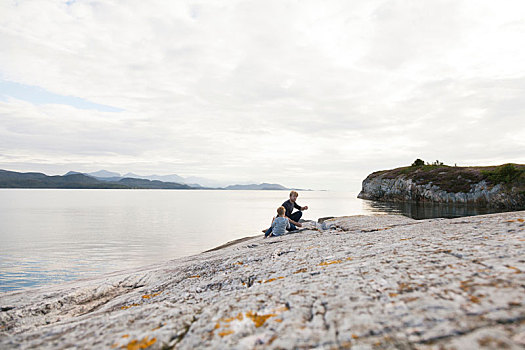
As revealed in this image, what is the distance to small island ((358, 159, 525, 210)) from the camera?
4625 centimetres

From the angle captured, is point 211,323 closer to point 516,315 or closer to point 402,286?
point 402,286

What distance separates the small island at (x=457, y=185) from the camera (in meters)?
46.2

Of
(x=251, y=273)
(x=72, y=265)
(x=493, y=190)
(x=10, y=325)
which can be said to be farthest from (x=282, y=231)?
(x=493, y=190)

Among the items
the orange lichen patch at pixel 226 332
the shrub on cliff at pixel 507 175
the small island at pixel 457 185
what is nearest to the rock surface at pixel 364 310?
the orange lichen patch at pixel 226 332

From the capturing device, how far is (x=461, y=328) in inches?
113

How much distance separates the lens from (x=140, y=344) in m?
3.48

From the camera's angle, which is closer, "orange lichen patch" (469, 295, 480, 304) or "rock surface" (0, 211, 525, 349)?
"rock surface" (0, 211, 525, 349)

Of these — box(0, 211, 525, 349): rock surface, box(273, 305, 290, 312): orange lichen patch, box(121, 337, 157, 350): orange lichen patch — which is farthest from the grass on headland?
box(121, 337, 157, 350): orange lichen patch

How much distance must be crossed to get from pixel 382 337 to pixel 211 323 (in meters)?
2.23

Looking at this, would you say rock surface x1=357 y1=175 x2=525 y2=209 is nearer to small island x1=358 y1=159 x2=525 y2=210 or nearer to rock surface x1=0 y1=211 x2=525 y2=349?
small island x1=358 y1=159 x2=525 y2=210

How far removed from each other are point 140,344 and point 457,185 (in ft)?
221

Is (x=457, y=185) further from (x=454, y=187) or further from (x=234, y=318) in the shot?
(x=234, y=318)

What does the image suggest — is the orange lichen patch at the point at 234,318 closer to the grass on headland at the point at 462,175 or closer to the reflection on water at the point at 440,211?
the reflection on water at the point at 440,211

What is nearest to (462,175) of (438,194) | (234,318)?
(438,194)
